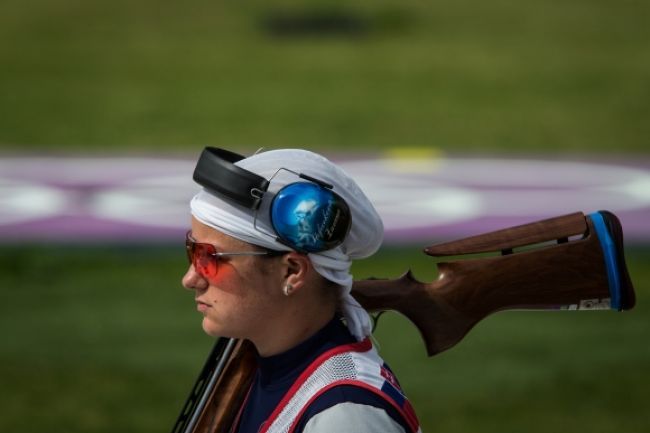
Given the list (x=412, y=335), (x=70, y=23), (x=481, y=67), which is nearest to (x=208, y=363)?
(x=412, y=335)

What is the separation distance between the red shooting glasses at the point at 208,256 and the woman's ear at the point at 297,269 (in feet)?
0.09

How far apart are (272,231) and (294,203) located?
11 cm

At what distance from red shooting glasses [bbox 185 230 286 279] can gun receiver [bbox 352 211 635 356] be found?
47 centimetres

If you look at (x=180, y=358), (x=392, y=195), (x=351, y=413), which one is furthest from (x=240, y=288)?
(x=392, y=195)

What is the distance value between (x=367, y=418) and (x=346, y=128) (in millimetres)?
15719

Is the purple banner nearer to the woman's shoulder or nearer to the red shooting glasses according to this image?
the red shooting glasses

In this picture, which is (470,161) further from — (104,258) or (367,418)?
(367,418)

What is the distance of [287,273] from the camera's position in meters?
3.24

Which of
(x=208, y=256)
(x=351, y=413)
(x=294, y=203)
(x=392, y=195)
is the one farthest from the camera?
(x=392, y=195)

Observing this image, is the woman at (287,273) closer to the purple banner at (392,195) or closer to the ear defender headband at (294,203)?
the ear defender headband at (294,203)

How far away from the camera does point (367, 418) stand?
2.95 m

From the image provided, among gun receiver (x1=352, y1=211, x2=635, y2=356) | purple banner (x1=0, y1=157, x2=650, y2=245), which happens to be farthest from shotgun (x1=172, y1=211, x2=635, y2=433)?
purple banner (x1=0, y1=157, x2=650, y2=245)

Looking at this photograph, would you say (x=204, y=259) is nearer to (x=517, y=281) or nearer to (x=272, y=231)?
(x=272, y=231)

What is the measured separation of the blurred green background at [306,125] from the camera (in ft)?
28.0
